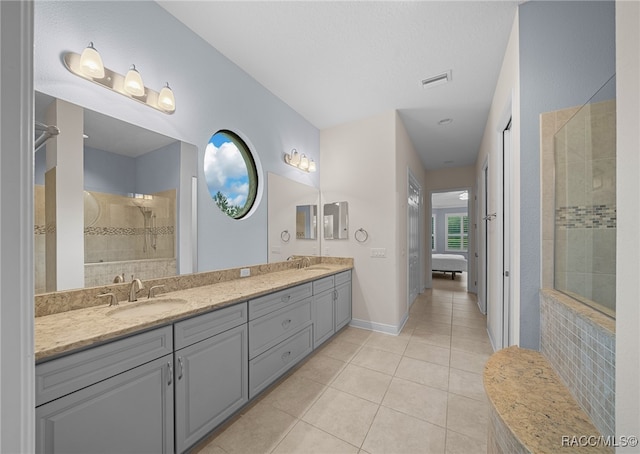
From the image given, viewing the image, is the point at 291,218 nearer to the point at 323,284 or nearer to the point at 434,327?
the point at 323,284

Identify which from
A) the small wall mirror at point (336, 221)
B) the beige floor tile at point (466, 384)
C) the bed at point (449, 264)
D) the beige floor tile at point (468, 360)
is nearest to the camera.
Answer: the beige floor tile at point (466, 384)

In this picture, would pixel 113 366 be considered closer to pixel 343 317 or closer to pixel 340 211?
pixel 343 317

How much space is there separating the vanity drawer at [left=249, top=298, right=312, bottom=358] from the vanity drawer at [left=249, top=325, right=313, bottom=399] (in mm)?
59

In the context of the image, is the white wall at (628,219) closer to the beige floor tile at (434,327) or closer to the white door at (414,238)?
the beige floor tile at (434,327)

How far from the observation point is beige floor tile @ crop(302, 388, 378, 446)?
60.3 inches

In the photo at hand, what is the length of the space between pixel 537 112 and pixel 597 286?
1.05 meters

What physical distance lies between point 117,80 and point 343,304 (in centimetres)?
290

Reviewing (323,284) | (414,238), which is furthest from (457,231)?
(323,284)

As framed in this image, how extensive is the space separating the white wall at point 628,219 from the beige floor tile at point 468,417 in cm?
127

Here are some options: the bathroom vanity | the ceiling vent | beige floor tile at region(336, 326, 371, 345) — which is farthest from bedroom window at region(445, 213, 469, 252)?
the bathroom vanity

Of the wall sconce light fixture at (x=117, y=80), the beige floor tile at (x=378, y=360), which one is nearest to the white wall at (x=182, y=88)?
the wall sconce light fixture at (x=117, y=80)

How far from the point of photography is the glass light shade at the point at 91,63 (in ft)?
4.36

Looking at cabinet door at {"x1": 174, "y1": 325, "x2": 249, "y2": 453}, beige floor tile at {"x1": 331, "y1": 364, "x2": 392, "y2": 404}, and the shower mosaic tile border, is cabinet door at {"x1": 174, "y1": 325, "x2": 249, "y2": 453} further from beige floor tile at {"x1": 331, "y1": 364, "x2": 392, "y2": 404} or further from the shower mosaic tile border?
the shower mosaic tile border

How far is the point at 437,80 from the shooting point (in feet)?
8.03
